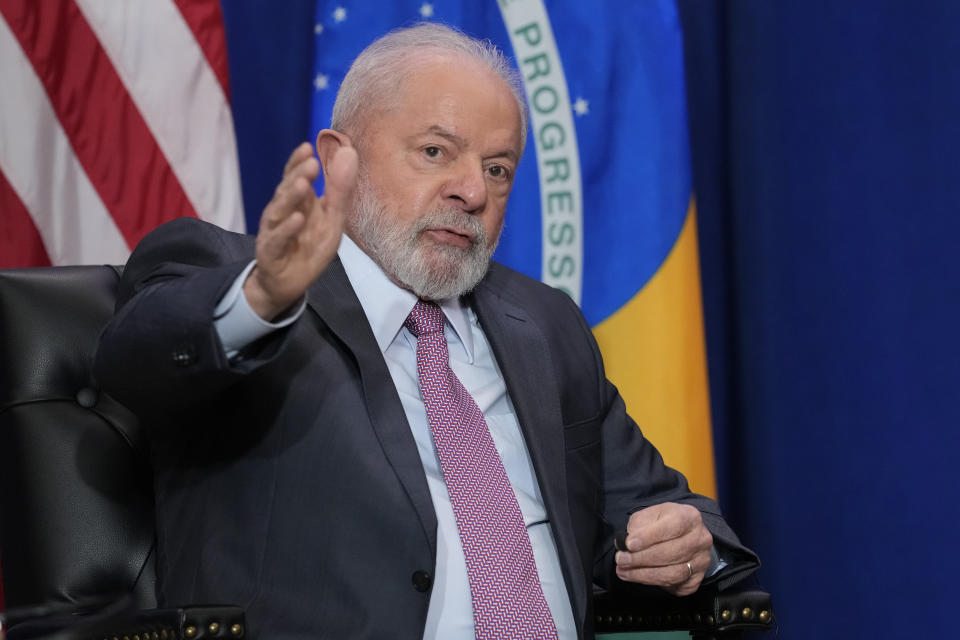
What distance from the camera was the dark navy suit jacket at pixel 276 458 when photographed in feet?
4.36

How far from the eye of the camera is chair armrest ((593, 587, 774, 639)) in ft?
5.43

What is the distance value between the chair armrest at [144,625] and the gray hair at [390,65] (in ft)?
2.91

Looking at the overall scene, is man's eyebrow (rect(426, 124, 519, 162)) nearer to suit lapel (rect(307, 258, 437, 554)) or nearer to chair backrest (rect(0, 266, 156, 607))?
suit lapel (rect(307, 258, 437, 554))

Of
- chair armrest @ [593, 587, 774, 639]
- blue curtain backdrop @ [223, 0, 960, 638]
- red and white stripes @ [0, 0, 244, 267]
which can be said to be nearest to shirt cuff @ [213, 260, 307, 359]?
chair armrest @ [593, 587, 774, 639]

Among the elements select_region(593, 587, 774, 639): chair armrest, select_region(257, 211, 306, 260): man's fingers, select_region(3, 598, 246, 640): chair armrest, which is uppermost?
select_region(257, 211, 306, 260): man's fingers

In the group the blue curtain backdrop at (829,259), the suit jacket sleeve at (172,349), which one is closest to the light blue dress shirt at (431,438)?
the suit jacket sleeve at (172,349)

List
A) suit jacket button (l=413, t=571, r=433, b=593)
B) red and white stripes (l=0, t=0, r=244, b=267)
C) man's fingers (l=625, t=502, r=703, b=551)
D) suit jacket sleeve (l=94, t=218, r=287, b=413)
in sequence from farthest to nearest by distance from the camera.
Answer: red and white stripes (l=0, t=0, r=244, b=267) < man's fingers (l=625, t=502, r=703, b=551) < suit jacket button (l=413, t=571, r=433, b=593) < suit jacket sleeve (l=94, t=218, r=287, b=413)

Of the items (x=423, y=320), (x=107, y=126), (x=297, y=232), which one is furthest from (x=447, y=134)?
(x=107, y=126)

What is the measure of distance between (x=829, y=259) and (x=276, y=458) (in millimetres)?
1924

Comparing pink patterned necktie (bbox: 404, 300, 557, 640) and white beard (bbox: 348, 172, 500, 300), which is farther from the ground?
white beard (bbox: 348, 172, 500, 300)

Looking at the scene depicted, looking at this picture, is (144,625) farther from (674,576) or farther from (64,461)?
(674,576)

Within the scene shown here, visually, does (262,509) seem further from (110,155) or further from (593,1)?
(593,1)

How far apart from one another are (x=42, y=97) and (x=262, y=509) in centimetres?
127

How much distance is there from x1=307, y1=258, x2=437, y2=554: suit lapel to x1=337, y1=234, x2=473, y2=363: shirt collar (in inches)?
2.0
